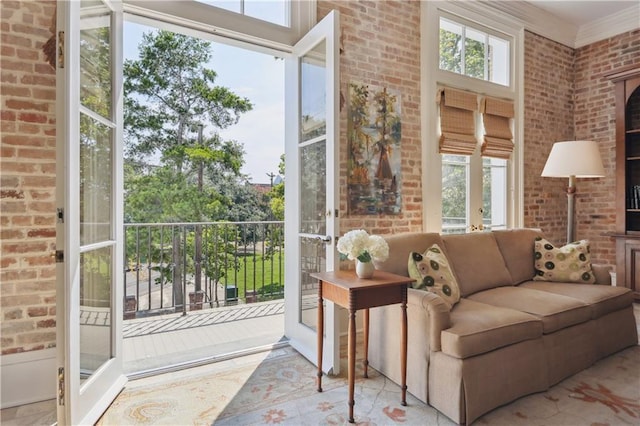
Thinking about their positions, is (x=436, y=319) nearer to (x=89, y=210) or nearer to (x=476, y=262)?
(x=476, y=262)

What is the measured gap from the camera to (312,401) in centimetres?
218

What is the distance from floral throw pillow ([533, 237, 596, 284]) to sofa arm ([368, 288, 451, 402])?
1.74m

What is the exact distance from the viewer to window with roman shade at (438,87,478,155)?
151 inches

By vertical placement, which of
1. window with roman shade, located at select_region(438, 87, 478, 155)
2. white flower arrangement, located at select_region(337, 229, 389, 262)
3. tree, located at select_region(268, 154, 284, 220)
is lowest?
white flower arrangement, located at select_region(337, 229, 389, 262)

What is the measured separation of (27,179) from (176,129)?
306 centimetres

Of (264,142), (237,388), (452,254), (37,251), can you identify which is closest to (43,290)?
(37,251)

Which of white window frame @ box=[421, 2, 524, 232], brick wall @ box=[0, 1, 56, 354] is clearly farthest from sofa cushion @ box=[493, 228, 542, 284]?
brick wall @ box=[0, 1, 56, 354]

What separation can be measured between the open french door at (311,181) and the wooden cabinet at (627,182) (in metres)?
3.92

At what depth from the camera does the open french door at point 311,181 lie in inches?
98.5

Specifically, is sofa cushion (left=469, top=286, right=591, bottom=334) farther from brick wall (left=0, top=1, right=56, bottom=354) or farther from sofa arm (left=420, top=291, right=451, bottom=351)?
brick wall (left=0, top=1, right=56, bottom=354)

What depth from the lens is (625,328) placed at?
9.53 ft

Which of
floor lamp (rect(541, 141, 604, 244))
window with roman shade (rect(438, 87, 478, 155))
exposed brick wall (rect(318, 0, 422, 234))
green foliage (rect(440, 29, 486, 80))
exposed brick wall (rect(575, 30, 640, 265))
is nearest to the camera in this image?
exposed brick wall (rect(318, 0, 422, 234))

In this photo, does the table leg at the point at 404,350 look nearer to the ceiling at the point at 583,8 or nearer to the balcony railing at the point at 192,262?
the balcony railing at the point at 192,262

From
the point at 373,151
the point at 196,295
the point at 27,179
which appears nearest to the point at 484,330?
the point at 373,151
